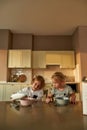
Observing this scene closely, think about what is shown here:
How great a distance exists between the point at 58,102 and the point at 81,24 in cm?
365

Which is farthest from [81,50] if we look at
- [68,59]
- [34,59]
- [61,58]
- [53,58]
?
[34,59]

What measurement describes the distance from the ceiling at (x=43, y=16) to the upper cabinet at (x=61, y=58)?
73cm

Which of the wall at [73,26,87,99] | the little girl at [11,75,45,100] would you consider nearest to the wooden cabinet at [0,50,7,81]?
the wall at [73,26,87,99]

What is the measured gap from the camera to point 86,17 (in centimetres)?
438

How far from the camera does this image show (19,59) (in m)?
5.25

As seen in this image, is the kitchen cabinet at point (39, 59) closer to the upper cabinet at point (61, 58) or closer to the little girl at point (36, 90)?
the upper cabinet at point (61, 58)

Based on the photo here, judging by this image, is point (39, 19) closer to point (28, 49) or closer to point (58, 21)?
point (58, 21)

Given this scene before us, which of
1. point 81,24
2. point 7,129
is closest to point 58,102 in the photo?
point 7,129

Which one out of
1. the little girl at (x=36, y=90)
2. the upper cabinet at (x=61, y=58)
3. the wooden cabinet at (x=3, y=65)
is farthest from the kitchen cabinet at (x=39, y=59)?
the little girl at (x=36, y=90)

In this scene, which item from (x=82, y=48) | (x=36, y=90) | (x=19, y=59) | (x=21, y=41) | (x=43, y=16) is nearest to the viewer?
(x=36, y=90)

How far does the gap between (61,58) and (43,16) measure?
1.61m

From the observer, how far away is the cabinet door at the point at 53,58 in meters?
5.39

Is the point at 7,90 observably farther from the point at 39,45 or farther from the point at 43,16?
the point at 43,16

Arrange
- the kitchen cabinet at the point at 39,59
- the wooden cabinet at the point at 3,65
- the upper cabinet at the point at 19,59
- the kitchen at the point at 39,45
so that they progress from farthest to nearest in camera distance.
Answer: the kitchen cabinet at the point at 39,59 < the upper cabinet at the point at 19,59 < the wooden cabinet at the point at 3,65 < the kitchen at the point at 39,45
